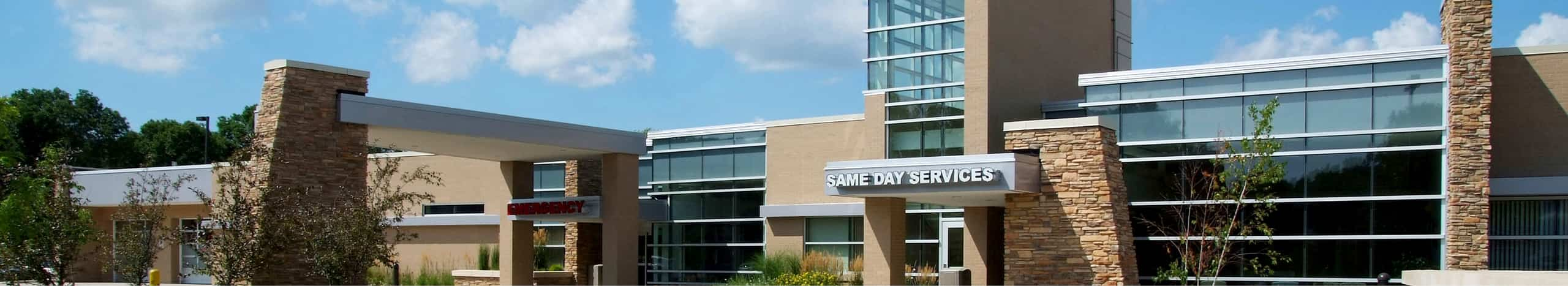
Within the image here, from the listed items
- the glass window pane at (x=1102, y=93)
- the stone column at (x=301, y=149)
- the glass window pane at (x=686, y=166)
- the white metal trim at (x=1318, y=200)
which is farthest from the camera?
the glass window pane at (x=686, y=166)

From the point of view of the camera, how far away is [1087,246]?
25344 millimetres

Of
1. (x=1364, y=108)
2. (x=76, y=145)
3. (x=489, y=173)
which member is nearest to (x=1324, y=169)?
(x=1364, y=108)

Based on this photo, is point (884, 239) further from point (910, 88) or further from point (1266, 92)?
point (1266, 92)

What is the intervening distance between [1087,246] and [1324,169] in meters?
5.35

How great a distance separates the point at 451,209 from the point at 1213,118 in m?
25.6

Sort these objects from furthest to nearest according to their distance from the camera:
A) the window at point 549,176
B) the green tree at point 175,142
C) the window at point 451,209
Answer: the green tree at point 175,142
the window at point 451,209
the window at point 549,176

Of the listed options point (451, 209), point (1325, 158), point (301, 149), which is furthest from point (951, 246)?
point (451, 209)

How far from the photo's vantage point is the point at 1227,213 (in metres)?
25.0

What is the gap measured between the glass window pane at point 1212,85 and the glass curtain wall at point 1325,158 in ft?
0.09

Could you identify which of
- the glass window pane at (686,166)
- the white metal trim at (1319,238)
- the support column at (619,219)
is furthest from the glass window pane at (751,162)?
the white metal trim at (1319,238)

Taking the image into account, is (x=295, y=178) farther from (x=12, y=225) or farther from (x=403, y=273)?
(x=403, y=273)

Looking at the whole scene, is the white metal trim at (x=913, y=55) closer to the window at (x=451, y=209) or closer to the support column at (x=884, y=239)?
the support column at (x=884, y=239)

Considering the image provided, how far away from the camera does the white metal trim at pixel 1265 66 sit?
25.4 meters

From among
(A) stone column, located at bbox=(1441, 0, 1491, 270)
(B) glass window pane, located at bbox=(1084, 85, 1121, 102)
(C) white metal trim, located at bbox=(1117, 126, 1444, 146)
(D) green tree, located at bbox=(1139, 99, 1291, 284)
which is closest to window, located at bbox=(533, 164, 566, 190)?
(B) glass window pane, located at bbox=(1084, 85, 1121, 102)
